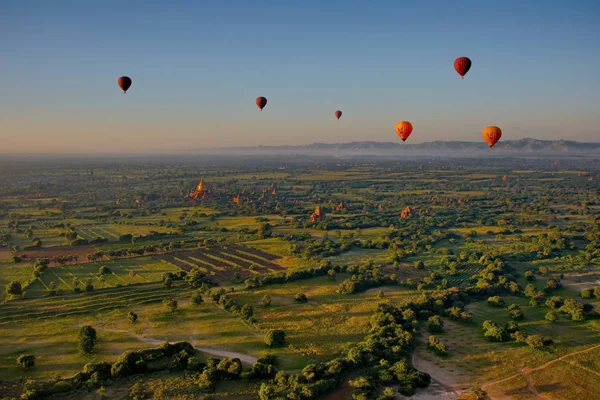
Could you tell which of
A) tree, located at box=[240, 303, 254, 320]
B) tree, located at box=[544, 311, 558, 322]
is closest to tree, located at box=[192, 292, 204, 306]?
tree, located at box=[240, 303, 254, 320]

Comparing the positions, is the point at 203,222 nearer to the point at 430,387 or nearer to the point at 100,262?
the point at 100,262

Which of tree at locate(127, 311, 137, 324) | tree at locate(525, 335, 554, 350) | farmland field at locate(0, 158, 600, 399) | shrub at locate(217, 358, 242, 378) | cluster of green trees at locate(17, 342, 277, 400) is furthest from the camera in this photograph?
tree at locate(127, 311, 137, 324)

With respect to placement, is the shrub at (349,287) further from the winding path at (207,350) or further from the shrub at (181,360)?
the shrub at (181,360)

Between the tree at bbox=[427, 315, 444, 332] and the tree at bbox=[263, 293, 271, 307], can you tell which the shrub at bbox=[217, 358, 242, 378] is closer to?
the tree at bbox=[263, 293, 271, 307]

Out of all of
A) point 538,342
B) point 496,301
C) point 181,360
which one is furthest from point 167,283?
point 538,342

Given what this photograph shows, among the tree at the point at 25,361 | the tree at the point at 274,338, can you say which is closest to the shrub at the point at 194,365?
the tree at the point at 274,338

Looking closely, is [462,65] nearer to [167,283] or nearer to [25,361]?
[167,283]
